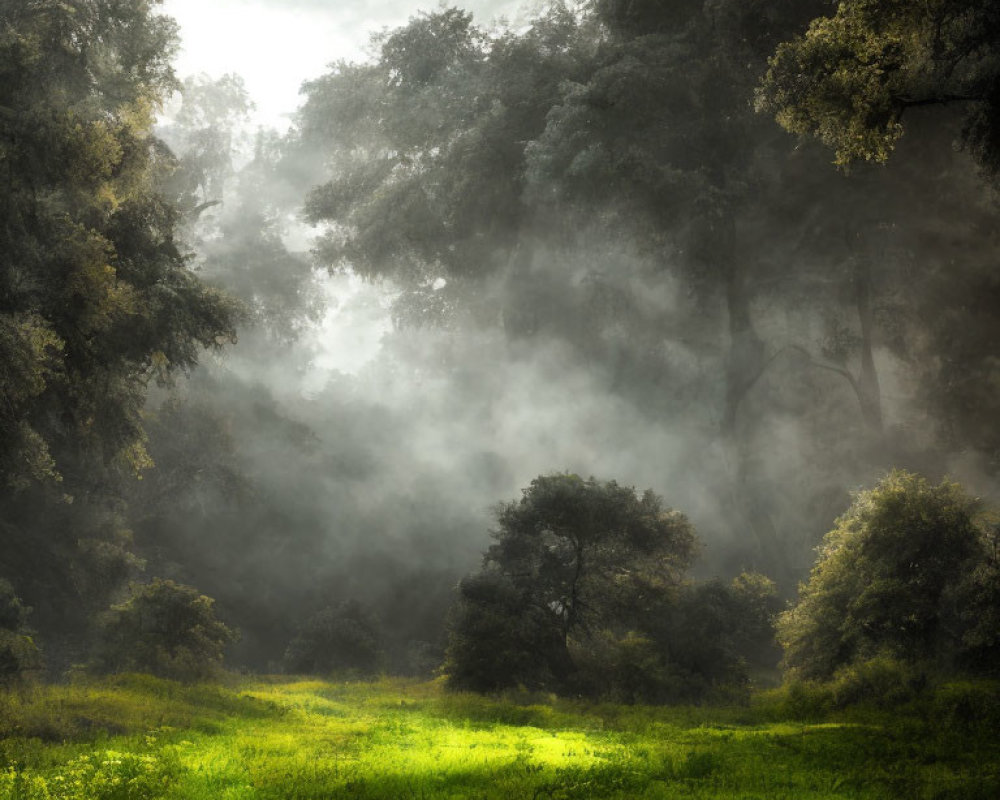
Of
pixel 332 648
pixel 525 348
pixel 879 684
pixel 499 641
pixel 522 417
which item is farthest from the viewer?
pixel 522 417

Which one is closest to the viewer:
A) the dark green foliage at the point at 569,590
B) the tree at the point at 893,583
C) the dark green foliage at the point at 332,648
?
the tree at the point at 893,583

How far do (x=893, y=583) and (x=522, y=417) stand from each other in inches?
1095

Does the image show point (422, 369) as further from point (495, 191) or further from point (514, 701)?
point (514, 701)

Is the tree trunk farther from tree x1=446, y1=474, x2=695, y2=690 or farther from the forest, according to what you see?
tree x1=446, y1=474, x2=695, y2=690

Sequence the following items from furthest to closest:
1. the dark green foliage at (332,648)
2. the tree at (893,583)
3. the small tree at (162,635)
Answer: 1. the dark green foliage at (332,648)
2. the small tree at (162,635)
3. the tree at (893,583)

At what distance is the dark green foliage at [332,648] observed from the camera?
92.8 feet

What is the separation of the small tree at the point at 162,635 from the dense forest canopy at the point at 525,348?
99 millimetres

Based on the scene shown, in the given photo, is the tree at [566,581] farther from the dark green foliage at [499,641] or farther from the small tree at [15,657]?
the small tree at [15,657]

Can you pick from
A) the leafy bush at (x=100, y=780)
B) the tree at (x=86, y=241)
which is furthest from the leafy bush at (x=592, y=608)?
the leafy bush at (x=100, y=780)

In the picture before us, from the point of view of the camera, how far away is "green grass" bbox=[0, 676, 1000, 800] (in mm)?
8086

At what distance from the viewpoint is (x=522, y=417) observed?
4112 cm

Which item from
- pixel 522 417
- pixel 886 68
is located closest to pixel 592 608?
pixel 886 68

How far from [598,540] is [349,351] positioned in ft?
187

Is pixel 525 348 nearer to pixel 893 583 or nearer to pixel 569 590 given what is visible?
pixel 569 590
